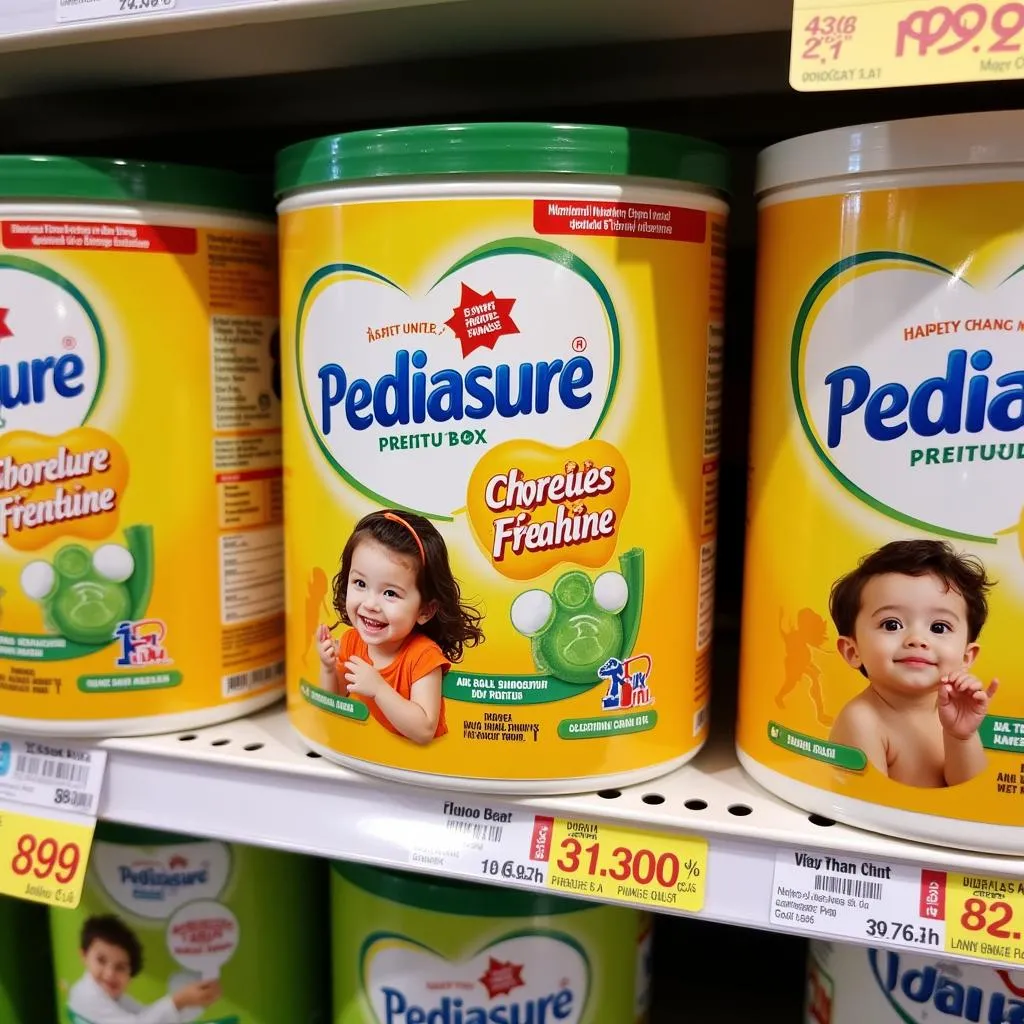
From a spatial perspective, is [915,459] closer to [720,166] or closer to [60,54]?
[720,166]

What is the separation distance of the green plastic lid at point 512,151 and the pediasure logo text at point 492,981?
1.73 feet

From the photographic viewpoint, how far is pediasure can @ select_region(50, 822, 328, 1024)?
31.2 inches

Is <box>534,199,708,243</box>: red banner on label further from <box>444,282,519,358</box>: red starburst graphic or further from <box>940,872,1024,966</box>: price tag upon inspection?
<box>940,872,1024,966</box>: price tag

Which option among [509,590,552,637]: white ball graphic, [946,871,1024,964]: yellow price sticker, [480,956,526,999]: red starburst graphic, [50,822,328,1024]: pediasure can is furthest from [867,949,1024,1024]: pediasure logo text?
[50,822,328,1024]: pediasure can

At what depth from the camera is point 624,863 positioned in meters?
0.60

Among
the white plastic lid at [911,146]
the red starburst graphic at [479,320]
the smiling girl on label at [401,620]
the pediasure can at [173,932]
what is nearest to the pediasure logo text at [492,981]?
the pediasure can at [173,932]

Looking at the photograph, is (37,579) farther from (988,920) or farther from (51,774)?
(988,920)

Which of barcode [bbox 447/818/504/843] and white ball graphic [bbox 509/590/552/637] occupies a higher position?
white ball graphic [bbox 509/590/552/637]

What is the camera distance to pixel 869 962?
2.28 ft

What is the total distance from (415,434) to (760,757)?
11.5 inches

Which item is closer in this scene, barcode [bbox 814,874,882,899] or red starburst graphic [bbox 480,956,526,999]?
barcode [bbox 814,874,882,899]

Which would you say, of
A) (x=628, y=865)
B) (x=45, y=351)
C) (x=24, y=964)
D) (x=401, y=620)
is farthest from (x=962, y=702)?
(x=24, y=964)

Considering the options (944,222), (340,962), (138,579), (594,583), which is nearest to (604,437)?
(594,583)

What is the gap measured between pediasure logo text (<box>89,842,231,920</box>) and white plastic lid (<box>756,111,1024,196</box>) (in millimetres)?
654
